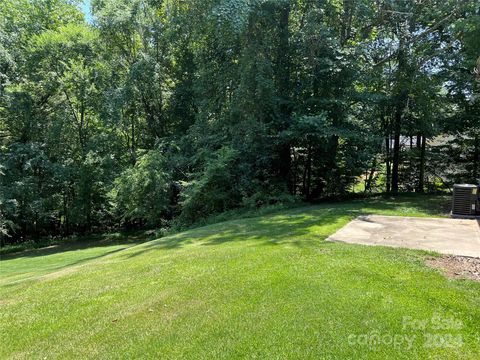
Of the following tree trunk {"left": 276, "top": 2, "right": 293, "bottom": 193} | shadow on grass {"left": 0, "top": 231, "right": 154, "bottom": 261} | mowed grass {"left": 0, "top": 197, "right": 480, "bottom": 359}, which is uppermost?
tree trunk {"left": 276, "top": 2, "right": 293, "bottom": 193}

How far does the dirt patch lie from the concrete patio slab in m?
0.26

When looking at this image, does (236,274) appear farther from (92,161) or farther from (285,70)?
(92,161)

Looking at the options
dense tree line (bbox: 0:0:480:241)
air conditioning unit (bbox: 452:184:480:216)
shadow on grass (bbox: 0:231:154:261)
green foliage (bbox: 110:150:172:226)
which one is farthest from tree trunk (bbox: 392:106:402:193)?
shadow on grass (bbox: 0:231:154:261)

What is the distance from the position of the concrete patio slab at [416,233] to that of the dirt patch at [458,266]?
26 centimetres

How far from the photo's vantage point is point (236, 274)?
14.3ft

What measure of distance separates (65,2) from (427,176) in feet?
73.5

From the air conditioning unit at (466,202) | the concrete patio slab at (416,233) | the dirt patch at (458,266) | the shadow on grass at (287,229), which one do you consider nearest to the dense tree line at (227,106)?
the shadow on grass at (287,229)

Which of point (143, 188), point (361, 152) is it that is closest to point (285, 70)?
point (361, 152)

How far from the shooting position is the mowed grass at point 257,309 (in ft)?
9.05

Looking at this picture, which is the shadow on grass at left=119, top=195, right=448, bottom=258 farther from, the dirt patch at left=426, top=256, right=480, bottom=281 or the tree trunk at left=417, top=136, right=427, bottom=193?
the tree trunk at left=417, top=136, right=427, bottom=193

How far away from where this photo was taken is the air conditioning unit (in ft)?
25.3

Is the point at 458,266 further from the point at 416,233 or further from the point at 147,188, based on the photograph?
the point at 147,188

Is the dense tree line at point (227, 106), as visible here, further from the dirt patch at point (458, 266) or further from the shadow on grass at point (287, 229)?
the dirt patch at point (458, 266)

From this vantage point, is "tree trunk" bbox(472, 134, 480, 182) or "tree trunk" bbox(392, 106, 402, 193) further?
"tree trunk" bbox(472, 134, 480, 182)
